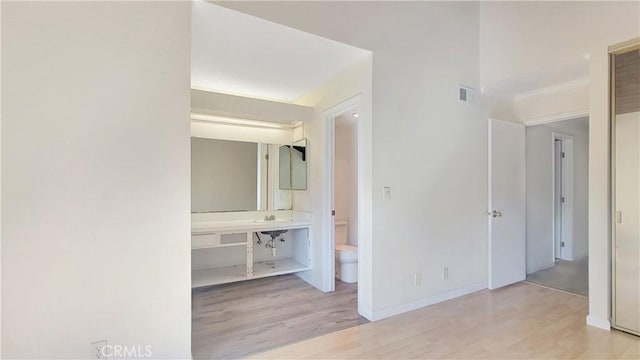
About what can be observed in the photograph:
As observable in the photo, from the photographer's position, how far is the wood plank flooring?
90.6 inches

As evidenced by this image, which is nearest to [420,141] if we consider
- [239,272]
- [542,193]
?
[239,272]

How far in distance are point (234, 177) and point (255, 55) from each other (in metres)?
1.72

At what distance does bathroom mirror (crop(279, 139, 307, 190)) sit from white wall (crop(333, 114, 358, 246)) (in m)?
0.94

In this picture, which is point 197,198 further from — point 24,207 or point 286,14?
point 286,14

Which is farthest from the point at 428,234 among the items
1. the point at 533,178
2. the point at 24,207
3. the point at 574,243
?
the point at 574,243

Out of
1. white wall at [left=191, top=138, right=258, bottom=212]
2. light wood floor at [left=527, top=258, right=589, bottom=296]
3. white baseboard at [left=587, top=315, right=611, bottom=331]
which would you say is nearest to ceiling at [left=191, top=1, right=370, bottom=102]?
white wall at [left=191, top=138, right=258, bottom=212]

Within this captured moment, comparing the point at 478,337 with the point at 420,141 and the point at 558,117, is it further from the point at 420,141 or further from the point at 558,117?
the point at 558,117

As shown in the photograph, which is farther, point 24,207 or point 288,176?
point 288,176

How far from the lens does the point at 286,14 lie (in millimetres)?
2273

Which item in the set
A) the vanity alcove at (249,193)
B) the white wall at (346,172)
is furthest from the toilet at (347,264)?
the white wall at (346,172)

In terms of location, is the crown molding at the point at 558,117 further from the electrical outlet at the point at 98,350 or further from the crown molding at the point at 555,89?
the electrical outlet at the point at 98,350

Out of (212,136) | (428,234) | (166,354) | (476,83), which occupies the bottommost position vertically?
(166,354)

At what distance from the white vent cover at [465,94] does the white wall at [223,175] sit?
2595mm

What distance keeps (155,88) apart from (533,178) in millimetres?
4703
